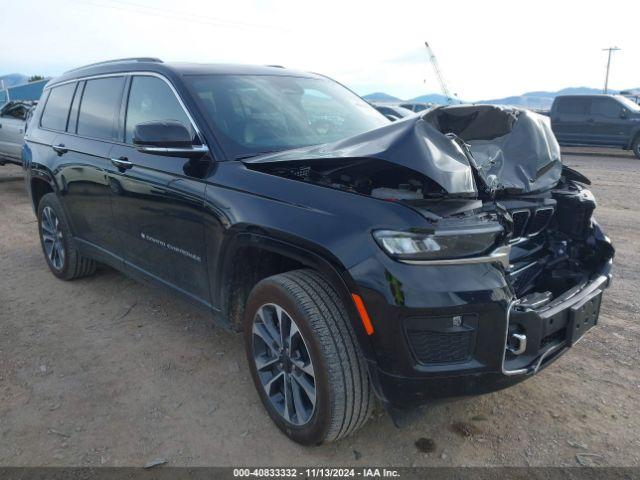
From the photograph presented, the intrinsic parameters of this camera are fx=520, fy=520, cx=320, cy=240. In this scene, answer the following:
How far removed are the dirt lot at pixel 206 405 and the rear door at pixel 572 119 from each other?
1336 centimetres

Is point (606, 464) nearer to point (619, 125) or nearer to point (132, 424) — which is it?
point (132, 424)

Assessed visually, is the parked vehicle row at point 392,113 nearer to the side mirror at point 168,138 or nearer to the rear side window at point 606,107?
the side mirror at point 168,138

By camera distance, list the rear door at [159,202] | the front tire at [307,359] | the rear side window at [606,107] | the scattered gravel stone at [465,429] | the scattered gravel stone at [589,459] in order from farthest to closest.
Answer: the rear side window at [606,107] < the rear door at [159,202] < the scattered gravel stone at [465,429] < the scattered gravel stone at [589,459] < the front tire at [307,359]

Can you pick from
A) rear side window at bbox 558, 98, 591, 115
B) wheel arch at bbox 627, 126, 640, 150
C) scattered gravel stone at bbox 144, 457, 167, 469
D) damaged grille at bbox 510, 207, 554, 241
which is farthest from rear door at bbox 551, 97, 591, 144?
scattered gravel stone at bbox 144, 457, 167, 469

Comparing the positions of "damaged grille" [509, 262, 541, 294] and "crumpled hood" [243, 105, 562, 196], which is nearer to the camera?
"crumpled hood" [243, 105, 562, 196]

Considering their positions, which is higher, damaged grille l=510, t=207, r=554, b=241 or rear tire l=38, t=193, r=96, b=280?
damaged grille l=510, t=207, r=554, b=241

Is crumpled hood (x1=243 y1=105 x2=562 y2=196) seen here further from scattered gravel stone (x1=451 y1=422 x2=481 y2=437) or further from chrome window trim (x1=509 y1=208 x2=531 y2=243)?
scattered gravel stone (x1=451 y1=422 x2=481 y2=437)

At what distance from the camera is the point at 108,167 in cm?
374

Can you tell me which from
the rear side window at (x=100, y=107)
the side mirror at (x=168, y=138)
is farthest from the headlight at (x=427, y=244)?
the rear side window at (x=100, y=107)

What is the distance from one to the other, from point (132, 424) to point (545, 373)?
240 cm

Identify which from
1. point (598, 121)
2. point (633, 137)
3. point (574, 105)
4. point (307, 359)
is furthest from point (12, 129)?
point (633, 137)

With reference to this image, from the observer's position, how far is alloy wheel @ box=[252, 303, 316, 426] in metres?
2.48

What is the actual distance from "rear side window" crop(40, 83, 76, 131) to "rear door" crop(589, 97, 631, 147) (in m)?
15.4

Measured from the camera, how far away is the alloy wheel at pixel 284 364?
2.48 metres
